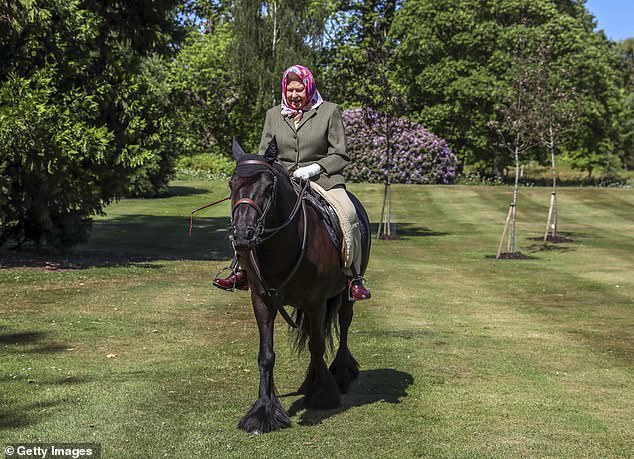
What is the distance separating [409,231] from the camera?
132 ft

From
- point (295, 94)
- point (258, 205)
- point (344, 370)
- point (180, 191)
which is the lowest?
point (180, 191)

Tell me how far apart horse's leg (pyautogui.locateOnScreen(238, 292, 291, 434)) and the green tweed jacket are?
1.72 meters

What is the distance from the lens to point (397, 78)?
7181cm

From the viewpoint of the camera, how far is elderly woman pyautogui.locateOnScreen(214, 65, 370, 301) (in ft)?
31.7

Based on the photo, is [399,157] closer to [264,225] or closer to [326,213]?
[326,213]

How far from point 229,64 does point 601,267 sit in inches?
1878

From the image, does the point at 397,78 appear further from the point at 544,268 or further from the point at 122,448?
the point at 122,448

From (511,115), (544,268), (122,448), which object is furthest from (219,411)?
(511,115)

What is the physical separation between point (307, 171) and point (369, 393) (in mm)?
2844

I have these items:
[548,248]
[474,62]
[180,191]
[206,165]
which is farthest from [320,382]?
[474,62]

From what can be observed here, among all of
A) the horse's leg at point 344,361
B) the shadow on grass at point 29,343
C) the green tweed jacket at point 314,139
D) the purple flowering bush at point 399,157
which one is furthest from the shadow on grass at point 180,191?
the green tweed jacket at point 314,139

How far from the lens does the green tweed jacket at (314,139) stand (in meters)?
9.71

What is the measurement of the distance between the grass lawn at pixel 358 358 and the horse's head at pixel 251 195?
197 cm

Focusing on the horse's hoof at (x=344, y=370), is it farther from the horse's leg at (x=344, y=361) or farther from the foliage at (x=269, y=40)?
the foliage at (x=269, y=40)
